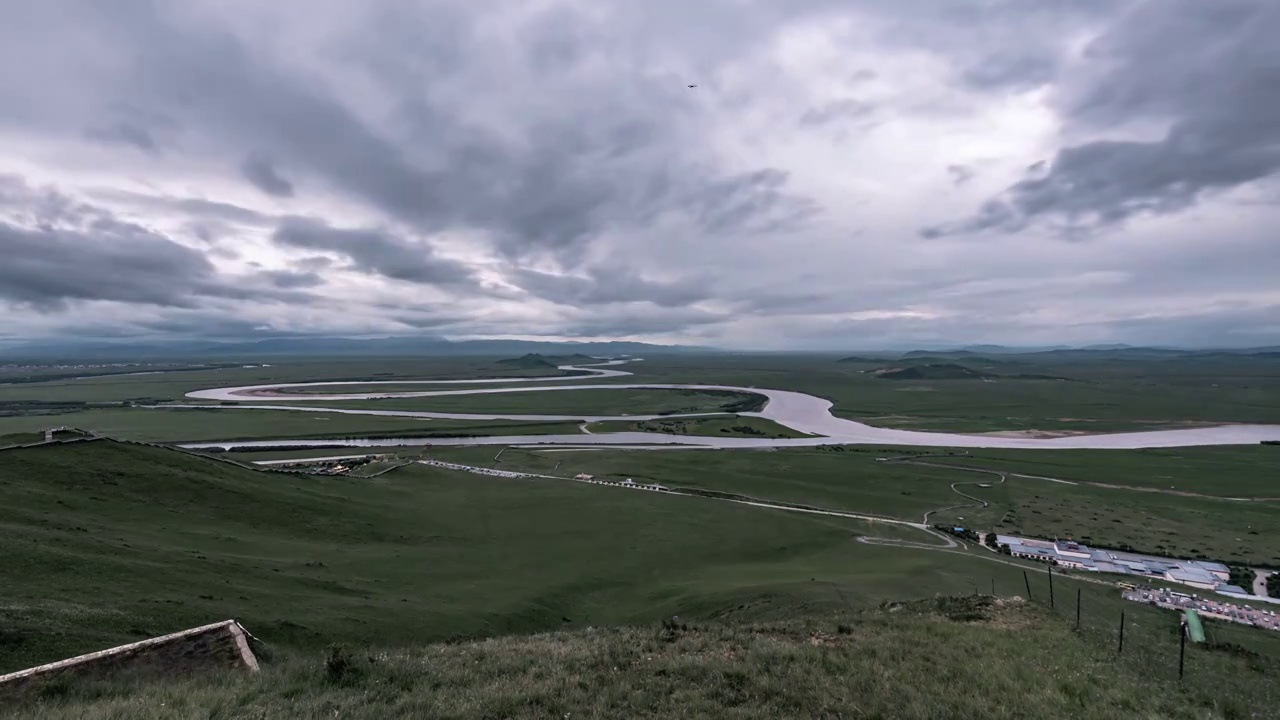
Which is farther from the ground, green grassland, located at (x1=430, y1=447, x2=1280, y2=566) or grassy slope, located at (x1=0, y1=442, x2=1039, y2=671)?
grassy slope, located at (x1=0, y1=442, x2=1039, y2=671)

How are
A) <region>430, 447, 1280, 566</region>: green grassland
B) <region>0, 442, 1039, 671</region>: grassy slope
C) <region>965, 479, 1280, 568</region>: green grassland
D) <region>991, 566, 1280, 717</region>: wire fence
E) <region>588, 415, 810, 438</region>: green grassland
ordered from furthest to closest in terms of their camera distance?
<region>588, 415, 810, 438</region>: green grassland
<region>430, 447, 1280, 566</region>: green grassland
<region>965, 479, 1280, 568</region>: green grassland
<region>0, 442, 1039, 671</region>: grassy slope
<region>991, 566, 1280, 717</region>: wire fence

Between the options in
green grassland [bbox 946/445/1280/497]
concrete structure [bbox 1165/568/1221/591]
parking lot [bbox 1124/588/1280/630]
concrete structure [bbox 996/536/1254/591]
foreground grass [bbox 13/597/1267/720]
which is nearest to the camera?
foreground grass [bbox 13/597/1267/720]

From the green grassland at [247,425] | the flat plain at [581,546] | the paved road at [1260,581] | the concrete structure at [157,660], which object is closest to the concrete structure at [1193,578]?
the paved road at [1260,581]

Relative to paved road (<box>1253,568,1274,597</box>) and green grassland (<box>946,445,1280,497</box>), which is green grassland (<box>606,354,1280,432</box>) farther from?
paved road (<box>1253,568,1274,597</box>)

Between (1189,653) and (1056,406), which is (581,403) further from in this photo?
(1189,653)

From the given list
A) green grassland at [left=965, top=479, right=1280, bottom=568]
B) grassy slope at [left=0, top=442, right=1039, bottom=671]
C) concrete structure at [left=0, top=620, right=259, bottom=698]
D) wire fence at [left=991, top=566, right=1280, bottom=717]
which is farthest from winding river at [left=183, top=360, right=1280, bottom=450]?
concrete structure at [left=0, top=620, right=259, bottom=698]

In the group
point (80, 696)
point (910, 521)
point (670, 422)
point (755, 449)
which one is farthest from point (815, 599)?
point (670, 422)

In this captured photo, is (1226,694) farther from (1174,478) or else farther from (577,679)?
(1174,478)

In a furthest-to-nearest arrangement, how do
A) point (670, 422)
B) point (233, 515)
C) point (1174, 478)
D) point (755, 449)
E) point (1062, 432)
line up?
point (670, 422), point (1062, 432), point (755, 449), point (1174, 478), point (233, 515)
